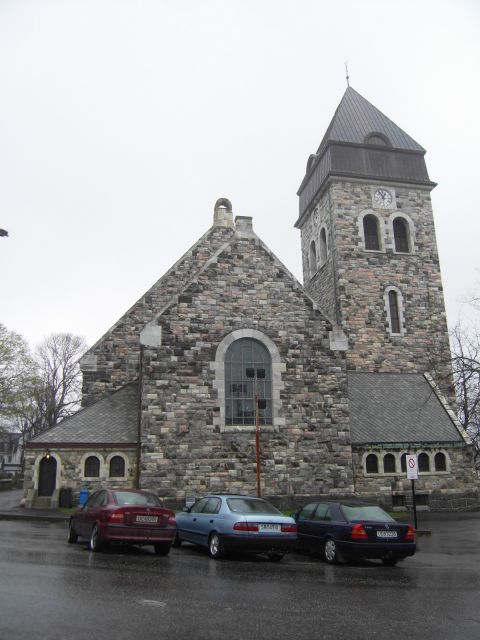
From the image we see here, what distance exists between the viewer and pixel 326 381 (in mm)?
21031

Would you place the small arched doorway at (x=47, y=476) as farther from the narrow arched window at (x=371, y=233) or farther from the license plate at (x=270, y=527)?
the narrow arched window at (x=371, y=233)

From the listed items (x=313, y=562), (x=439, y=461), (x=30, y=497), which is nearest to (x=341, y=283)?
(x=439, y=461)

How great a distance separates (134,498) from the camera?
38.7ft

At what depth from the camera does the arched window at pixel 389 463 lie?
22.8m

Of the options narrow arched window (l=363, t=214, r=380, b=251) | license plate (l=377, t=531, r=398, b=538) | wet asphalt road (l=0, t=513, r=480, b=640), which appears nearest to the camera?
wet asphalt road (l=0, t=513, r=480, b=640)

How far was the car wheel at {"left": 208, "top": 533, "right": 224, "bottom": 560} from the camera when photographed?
11.3m

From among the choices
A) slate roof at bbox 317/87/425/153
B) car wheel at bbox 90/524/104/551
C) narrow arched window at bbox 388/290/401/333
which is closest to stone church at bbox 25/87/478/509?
narrow arched window at bbox 388/290/401/333

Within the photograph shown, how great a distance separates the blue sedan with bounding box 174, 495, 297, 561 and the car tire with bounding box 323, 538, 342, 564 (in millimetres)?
786

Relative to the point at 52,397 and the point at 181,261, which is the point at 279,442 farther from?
the point at 52,397

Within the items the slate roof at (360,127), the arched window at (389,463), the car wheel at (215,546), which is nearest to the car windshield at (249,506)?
the car wheel at (215,546)

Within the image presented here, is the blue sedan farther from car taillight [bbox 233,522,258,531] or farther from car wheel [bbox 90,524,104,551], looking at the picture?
car wheel [bbox 90,524,104,551]

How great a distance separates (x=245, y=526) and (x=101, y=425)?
10.8 metres

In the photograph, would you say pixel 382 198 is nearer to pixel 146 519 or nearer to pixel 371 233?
pixel 371 233

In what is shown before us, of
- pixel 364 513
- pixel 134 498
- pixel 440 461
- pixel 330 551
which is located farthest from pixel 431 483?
pixel 134 498
